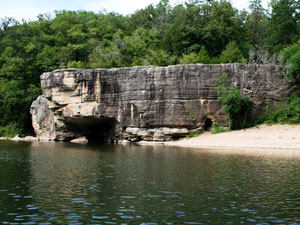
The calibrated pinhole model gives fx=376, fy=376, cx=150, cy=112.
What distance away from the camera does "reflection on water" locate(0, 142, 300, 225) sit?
11773 millimetres

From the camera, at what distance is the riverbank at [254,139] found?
3300 cm

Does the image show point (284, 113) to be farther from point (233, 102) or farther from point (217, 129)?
point (217, 129)

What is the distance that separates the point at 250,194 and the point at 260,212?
2620mm

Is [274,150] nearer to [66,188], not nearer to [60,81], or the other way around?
[66,188]

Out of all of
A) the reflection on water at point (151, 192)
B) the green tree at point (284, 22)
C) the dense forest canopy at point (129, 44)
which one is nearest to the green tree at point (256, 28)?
the dense forest canopy at point (129, 44)

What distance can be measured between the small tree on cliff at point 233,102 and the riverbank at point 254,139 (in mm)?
1708

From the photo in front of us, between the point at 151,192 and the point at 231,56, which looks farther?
the point at 231,56

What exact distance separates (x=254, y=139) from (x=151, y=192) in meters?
21.6

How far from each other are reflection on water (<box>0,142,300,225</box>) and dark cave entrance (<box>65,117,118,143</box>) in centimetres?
2014

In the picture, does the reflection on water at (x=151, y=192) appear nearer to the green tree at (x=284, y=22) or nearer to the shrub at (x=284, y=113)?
the shrub at (x=284, y=113)

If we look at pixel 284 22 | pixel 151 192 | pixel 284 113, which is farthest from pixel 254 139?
pixel 284 22

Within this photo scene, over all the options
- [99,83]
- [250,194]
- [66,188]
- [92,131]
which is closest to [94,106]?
[99,83]

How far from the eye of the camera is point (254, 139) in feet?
113

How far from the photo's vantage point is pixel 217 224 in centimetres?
1095
